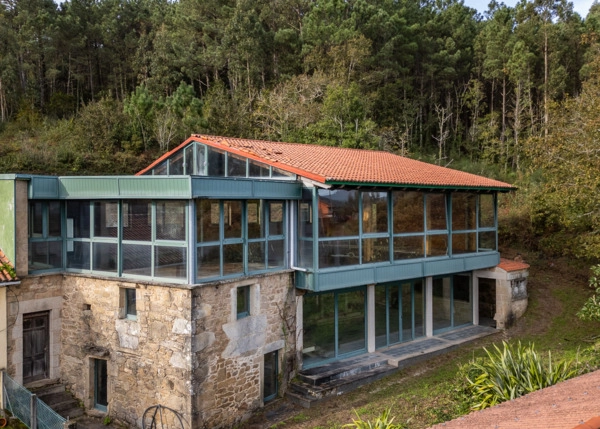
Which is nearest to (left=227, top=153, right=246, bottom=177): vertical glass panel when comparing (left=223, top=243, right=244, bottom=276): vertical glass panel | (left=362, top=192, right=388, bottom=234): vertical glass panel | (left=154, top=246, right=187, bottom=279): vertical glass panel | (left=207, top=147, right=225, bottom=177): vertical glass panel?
(left=207, top=147, right=225, bottom=177): vertical glass panel

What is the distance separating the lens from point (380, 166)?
14.9m

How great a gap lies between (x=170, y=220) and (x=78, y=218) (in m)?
2.95

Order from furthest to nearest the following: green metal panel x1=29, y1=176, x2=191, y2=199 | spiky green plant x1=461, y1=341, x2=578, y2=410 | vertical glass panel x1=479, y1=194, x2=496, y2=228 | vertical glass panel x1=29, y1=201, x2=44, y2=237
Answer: vertical glass panel x1=479, y1=194, x2=496, y2=228 → vertical glass panel x1=29, y1=201, x2=44, y2=237 → green metal panel x1=29, y1=176, x2=191, y2=199 → spiky green plant x1=461, y1=341, x2=578, y2=410

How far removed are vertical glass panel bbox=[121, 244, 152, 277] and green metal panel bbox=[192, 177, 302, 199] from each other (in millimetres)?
1859

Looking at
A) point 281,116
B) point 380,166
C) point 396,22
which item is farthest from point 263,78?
point 380,166

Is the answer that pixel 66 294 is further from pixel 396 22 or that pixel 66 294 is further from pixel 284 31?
pixel 396 22

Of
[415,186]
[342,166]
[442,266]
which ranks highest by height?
[342,166]

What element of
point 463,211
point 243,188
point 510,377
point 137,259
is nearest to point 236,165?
point 243,188

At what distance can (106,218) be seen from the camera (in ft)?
36.3

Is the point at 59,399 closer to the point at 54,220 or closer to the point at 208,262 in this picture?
the point at 54,220

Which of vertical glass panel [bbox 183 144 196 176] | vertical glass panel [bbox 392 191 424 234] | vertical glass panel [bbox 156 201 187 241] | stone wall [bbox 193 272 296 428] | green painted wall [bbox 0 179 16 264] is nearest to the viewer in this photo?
stone wall [bbox 193 272 296 428]

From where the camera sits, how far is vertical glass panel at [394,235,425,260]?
44.0 feet

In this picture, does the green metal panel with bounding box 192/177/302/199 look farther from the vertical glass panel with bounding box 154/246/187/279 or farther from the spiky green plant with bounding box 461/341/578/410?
the spiky green plant with bounding box 461/341/578/410

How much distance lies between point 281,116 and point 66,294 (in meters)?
16.8
